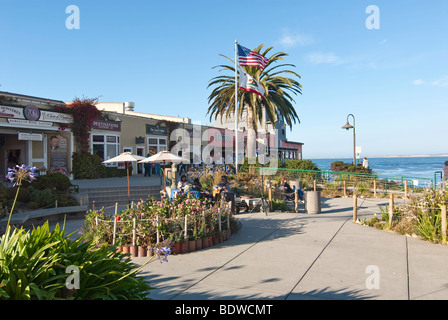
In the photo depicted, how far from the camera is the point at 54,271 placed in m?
3.05

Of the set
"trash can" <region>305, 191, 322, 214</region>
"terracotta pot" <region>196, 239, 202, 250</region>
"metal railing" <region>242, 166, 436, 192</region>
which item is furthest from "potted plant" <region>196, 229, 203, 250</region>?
"metal railing" <region>242, 166, 436, 192</region>

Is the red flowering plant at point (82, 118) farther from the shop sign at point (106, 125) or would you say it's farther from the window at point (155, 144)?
the window at point (155, 144)

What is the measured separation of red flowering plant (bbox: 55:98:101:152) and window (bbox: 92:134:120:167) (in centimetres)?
91

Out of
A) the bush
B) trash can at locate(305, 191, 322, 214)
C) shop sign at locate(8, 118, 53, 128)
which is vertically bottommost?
trash can at locate(305, 191, 322, 214)

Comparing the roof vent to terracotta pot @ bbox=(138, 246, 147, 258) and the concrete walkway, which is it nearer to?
the concrete walkway

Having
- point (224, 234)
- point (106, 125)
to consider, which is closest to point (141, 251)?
point (224, 234)

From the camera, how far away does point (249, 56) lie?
18812 millimetres

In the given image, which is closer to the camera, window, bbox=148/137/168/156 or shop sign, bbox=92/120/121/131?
shop sign, bbox=92/120/121/131

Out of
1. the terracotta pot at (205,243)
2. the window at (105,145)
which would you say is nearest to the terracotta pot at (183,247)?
the terracotta pot at (205,243)

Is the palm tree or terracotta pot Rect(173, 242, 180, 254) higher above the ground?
the palm tree

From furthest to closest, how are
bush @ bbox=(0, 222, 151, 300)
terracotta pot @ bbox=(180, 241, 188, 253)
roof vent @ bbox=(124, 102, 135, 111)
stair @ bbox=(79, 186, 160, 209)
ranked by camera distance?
roof vent @ bbox=(124, 102, 135, 111) < stair @ bbox=(79, 186, 160, 209) < terracotta pot @ bbox=(180, 241, 188, 253) < bush @ bbox=(0, 222, 151, 300)

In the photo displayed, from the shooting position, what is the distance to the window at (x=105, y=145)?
21.9 meters

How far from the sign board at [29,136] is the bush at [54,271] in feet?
51.3

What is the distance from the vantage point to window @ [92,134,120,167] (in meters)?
21.9
